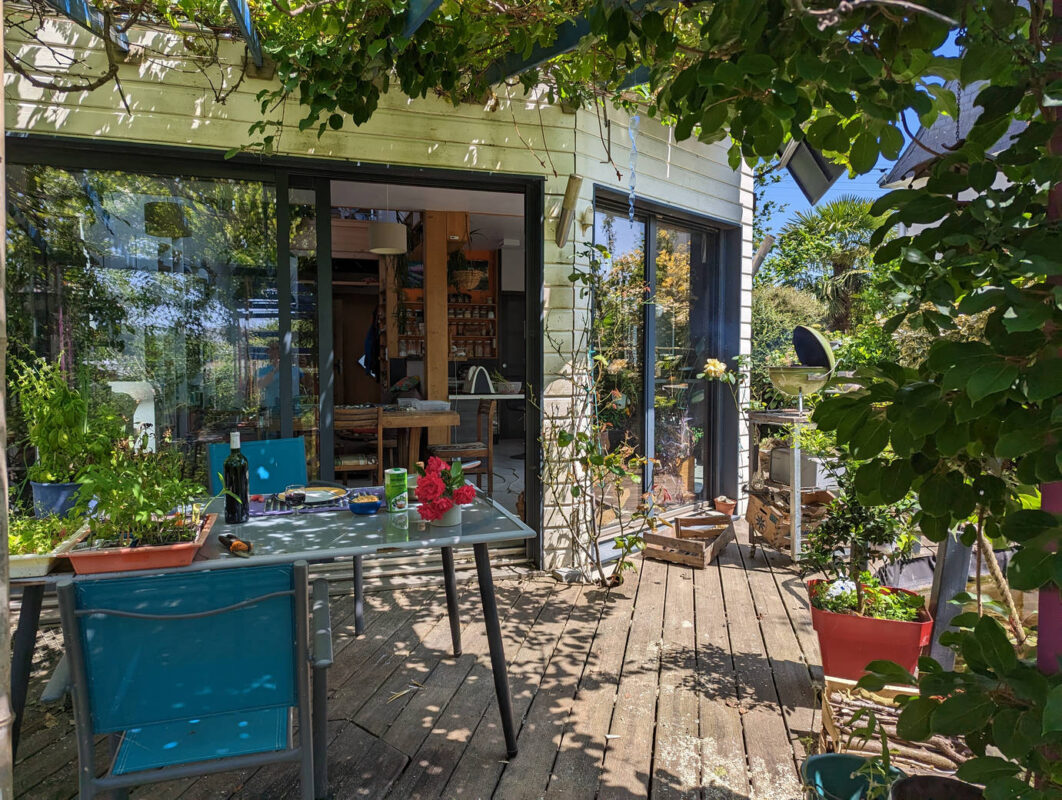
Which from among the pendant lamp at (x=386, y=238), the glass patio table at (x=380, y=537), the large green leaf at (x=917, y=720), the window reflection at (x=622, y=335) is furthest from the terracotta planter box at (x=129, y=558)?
the pendant lamp at (x=386, y=238)

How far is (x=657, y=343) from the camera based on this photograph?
5.14 m

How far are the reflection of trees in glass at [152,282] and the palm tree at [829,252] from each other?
11.2 metres

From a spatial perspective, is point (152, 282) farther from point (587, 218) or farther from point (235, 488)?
point (587, 218)

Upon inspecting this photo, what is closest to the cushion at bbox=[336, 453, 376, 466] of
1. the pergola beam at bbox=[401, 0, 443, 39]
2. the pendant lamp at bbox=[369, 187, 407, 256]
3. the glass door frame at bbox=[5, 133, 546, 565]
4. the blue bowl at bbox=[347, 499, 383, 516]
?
the glass door frame at bbox=[5, 133, 546, 565]

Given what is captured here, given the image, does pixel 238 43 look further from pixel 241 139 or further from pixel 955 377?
pixel 955 377

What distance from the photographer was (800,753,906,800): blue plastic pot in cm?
151

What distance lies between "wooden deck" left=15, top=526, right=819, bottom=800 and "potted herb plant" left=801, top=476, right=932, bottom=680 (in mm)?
296

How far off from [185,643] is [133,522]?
66 centimetres

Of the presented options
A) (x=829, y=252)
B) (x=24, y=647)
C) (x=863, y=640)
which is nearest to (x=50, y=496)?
(x=24, y=647)

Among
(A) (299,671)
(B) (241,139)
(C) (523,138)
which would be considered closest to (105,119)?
(B) (241,139)

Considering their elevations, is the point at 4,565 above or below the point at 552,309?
below

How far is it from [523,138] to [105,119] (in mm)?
2203

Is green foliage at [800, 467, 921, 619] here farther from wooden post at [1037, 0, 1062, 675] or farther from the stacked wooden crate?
wooden post at [1037, 0, 1062, 675]

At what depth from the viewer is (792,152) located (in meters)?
4.78
